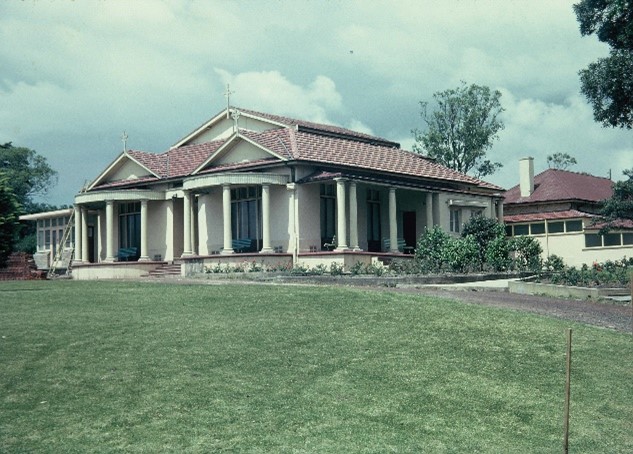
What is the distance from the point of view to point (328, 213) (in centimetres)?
3419

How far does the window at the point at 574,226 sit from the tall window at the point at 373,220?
12.0 metres

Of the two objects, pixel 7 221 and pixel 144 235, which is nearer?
pixel 7 221

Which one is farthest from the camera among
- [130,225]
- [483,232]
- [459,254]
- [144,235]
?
[130,225]

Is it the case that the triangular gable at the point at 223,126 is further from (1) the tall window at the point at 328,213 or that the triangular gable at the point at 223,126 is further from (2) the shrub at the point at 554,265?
(2) the shrub at the point at 554,265

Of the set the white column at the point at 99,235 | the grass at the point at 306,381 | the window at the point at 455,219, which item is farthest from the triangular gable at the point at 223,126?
the grass at the point at 306,381

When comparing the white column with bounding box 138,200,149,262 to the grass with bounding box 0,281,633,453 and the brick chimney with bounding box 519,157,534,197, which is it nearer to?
the grass with bounding box 0,281,633,453

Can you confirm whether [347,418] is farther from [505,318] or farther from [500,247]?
[500,247]

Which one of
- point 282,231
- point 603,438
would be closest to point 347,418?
point 603,438

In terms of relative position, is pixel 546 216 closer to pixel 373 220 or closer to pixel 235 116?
pixel 373 220

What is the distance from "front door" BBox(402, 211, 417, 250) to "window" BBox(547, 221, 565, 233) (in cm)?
929

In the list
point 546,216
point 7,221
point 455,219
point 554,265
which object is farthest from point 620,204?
point 7,221

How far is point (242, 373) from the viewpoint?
11.5 metres

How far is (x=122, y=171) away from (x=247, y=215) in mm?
9361

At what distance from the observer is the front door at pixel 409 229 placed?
1512 inches
